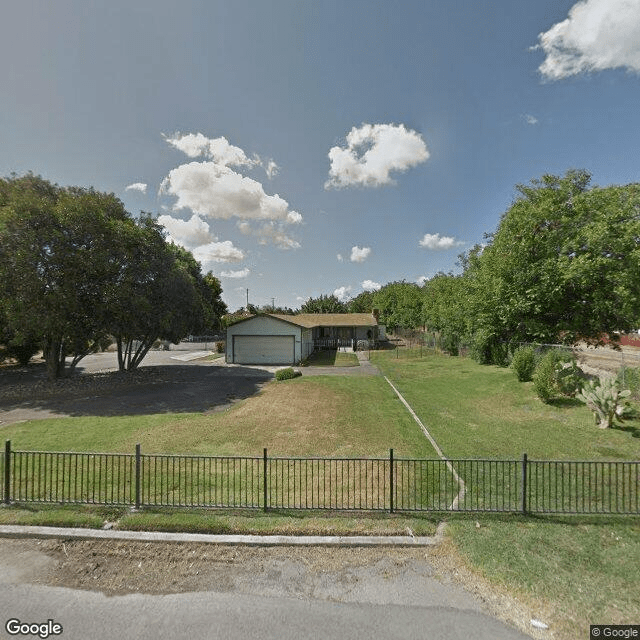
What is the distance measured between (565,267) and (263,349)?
2166 centimetres

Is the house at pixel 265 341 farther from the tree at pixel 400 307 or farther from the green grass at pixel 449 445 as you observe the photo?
the tree at pixel 400 307

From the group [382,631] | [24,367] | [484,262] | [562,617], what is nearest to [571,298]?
[484,262]

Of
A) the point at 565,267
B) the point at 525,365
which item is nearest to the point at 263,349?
the point at 525,365

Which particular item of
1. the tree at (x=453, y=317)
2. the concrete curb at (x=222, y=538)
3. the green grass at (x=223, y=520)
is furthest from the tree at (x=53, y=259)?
the tree at (x=453, y=317)

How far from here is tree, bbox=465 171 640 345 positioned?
17.1 m

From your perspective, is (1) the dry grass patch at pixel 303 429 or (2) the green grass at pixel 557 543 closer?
(2) the green grass at pixel 557 543

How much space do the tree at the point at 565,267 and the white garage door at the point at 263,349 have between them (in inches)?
591

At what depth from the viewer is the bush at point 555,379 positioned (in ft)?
41.9

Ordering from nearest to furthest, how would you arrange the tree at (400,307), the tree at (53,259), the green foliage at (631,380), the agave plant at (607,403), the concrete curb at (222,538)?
the concrete curb at (222,538) < the agave plant at (607,403) < the green foliage at (631,380) < the tree at (53,259) < the tree at (400,307)

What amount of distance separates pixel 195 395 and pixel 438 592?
14694mm

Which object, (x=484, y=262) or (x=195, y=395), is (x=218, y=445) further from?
(x=484, y=262)

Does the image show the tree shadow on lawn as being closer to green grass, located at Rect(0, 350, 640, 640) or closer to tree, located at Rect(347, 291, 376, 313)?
green grass, located at Rect(0, 350, 640, 640)

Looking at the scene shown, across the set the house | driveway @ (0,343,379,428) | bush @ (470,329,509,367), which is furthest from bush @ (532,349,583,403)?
the house

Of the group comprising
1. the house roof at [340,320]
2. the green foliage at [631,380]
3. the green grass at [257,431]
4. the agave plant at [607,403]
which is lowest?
the green grass at [257,431]
